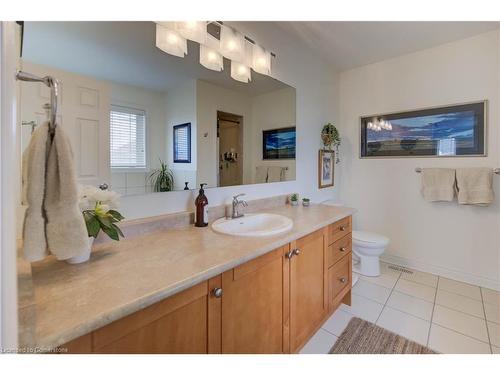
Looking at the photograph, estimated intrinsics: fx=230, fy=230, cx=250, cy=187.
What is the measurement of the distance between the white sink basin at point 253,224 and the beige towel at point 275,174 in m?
0.47

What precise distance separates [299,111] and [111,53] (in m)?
1.64

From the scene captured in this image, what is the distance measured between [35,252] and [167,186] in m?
0.72

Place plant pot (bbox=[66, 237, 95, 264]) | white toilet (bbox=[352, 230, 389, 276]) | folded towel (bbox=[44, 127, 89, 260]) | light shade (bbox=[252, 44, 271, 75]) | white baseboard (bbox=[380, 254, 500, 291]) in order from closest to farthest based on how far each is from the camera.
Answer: folded towel (bbox=[44, 127, 89, 260]) < plant pot (bbox=[66, 237, 95, 264]) < light shade (bbox=[252, 44, 271, 75]) < white baseboard (bbox=[380, 254, 500, 291]) < white toilet (bbox=[352, 230, 389, 276])

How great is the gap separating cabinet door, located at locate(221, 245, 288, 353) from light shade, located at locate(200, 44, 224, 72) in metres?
1.23

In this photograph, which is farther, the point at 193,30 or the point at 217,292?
the point at 193,30

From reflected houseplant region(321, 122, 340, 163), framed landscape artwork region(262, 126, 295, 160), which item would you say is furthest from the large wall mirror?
reflected houseplant region(321, 122, 340, 163)

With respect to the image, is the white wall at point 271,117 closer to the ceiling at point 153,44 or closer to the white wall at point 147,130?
the ceiling at point 153,44

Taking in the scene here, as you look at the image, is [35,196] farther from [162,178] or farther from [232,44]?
[232,44]

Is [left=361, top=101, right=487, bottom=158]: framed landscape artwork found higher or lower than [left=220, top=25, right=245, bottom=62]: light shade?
lower

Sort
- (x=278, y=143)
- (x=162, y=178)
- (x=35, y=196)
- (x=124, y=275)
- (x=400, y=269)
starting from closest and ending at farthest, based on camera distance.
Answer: (x=35, y=196), (x=124, y=275), (x=162, y=178), (x=278, y=143), (x=400, y=269)

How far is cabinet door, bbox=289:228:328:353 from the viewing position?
1259 millimetres

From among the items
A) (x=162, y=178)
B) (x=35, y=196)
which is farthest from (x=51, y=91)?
(x=162, y=178)

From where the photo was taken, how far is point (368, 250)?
2.30m

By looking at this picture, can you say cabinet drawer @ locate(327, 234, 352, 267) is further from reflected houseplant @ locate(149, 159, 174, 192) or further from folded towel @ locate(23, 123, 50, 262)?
folded towel @ locate(23, 123, 50, 262)
